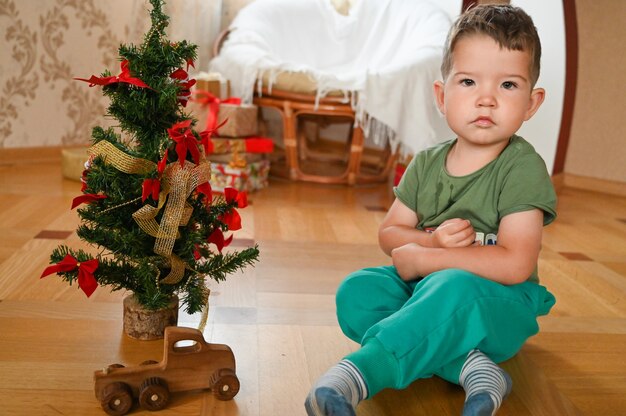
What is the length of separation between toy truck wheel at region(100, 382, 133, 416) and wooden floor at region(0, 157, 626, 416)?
0.08 feet

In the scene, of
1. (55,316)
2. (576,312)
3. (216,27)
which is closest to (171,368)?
(55,316)

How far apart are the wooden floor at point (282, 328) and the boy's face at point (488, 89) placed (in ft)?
1.24

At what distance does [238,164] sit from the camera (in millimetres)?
2299

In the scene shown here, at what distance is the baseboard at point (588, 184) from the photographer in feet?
9.00

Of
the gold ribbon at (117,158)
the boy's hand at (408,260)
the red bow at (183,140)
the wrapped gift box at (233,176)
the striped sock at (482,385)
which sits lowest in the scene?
the wrapped gift box at (233,176)

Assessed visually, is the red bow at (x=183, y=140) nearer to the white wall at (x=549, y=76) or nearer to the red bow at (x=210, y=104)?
the red bow at (x=210, y=104)

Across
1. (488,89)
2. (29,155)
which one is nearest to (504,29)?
(488,89)

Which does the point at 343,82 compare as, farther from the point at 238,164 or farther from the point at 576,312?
the point at 576,312

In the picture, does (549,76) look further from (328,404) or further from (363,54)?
(328,404)

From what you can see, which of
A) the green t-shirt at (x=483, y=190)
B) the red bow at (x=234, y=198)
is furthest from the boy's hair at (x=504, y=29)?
the red bow at (x=234, y=198)

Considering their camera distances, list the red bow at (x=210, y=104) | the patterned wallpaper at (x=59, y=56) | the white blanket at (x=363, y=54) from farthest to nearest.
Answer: the patterned wallpaper at (x=59, y=56) → the white blanket at (x=363, y=54) → the red bow at (x=210, y=104)

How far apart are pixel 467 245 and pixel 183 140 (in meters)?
0.42

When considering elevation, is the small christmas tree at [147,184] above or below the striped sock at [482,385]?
above

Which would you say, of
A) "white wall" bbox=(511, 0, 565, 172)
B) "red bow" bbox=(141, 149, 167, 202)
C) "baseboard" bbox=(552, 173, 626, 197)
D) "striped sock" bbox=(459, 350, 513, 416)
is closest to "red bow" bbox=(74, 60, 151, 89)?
"red bow" bbox=(141, 149, 167, 202)
